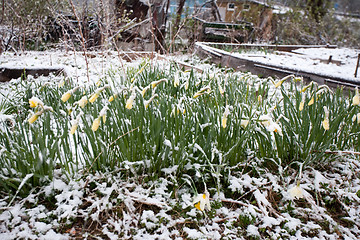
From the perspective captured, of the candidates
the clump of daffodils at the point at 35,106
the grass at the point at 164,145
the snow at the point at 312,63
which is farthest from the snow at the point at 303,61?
the clump of daffodils at the point at 35,106

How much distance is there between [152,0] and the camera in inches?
264

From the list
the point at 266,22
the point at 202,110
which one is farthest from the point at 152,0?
the point at 266,22

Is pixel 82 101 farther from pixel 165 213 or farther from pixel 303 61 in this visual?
pixel 303 61

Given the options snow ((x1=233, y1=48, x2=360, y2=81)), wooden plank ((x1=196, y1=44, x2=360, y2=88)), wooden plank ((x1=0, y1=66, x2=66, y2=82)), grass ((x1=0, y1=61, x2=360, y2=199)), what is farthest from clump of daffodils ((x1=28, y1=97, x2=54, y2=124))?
snow ((x1=233, y1=48, x2=360, y2=81))

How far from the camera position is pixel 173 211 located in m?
1.56

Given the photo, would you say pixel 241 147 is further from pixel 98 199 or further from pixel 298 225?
pixel 98 199

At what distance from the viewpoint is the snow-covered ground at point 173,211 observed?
141 centimetres

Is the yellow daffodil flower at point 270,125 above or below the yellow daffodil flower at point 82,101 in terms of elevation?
below

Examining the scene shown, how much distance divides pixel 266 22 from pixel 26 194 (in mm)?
12489

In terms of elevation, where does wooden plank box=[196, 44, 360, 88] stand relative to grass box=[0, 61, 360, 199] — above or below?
above

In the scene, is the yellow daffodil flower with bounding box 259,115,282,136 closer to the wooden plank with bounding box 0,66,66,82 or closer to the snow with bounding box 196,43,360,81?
the snow with bounding box 196,43,360,81

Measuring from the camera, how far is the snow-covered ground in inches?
55.6

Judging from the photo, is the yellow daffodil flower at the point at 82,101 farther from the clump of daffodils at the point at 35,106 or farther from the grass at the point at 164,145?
the clump of daffodils at the point at 35,106

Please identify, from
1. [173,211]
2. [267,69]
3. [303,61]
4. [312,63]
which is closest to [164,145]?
[173,211]
